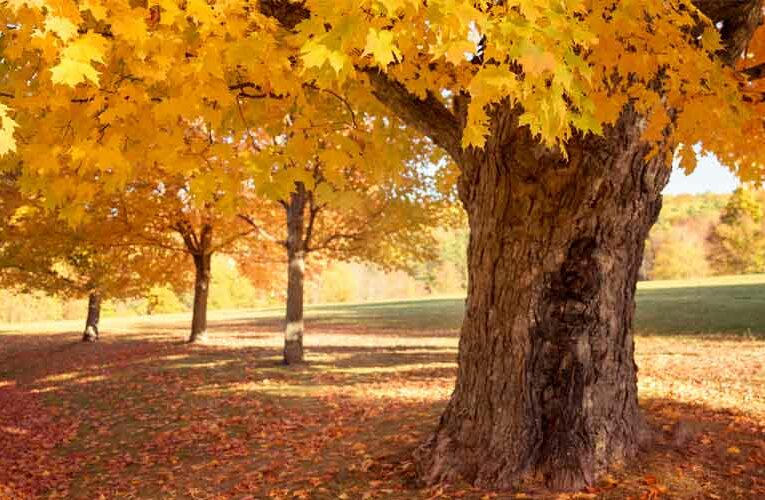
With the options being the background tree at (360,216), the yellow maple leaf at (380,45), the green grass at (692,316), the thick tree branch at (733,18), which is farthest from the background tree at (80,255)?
the thick tree branch at (733,18)

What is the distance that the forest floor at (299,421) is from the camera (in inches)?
225

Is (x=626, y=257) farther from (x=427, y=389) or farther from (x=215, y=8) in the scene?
(x=427, y=389)

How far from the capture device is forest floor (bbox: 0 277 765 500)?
5703mm

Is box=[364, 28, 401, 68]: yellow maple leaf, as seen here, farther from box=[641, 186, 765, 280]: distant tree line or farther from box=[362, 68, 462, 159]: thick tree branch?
box=[641, 186, 765, 280]: distant tree line

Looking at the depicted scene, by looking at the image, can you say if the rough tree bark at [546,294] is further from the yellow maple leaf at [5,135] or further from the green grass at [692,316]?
the green grass at [692,316]

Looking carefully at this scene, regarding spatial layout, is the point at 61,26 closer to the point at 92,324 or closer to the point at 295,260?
the point at 295,260

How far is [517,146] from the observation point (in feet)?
16.5

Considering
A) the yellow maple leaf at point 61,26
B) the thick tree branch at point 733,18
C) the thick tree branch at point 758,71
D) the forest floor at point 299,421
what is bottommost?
the forest floor at point 299,421

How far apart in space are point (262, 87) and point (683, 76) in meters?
3.32

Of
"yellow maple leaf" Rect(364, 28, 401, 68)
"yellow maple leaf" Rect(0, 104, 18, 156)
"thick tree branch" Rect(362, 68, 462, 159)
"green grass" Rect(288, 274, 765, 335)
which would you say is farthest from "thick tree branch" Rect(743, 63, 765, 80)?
"green grass" Rect(288, 274, 765, 335)

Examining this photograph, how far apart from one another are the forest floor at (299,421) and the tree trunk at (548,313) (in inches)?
12.3

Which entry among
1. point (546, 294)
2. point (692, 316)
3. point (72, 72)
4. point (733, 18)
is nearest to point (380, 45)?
point (72, 72)

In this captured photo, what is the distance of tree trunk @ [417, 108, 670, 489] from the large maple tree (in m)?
0.01

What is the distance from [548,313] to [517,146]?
1.46m
